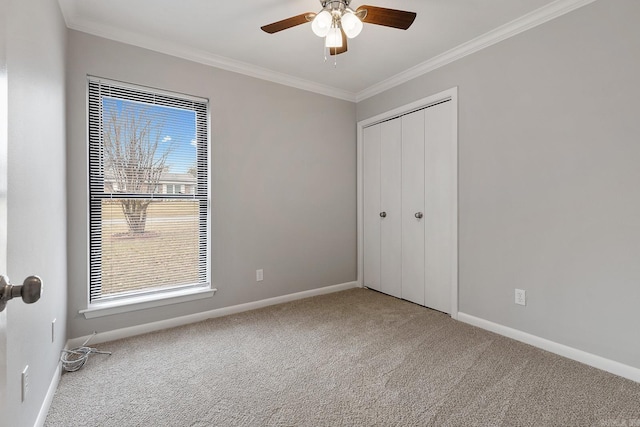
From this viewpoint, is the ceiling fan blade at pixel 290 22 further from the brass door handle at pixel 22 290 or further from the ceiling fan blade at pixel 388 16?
the brass door handle at pixel 22 290

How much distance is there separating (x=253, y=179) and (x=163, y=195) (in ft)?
2.71

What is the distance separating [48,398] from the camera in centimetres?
165

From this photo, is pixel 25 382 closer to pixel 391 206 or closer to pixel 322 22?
pixel 322 22

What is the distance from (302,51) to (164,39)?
115 cm

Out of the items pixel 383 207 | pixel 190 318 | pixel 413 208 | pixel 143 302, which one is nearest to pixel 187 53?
pixel 143 302

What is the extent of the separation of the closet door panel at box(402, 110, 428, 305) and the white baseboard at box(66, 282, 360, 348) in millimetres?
870

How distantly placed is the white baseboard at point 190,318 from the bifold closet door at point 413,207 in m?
0.88

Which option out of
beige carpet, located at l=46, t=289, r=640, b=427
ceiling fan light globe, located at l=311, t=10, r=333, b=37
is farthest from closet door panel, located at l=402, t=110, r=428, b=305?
ceiling fan light globe, located at l=311, t=10, r=333, b=37

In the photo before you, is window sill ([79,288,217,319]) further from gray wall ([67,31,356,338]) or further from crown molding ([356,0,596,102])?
crown molding ([356,0,596,102])

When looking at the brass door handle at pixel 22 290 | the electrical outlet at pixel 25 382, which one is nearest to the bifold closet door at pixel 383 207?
Result: the electrical outlet at pixel 25 382

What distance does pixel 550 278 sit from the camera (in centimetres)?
222

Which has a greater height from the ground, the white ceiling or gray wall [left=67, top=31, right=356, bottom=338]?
the white ceiling

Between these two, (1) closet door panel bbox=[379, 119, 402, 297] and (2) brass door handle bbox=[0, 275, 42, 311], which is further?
(1) closet door panel bbox=[379, 119, 402, 297]

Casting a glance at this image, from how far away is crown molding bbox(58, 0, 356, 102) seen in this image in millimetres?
2277
